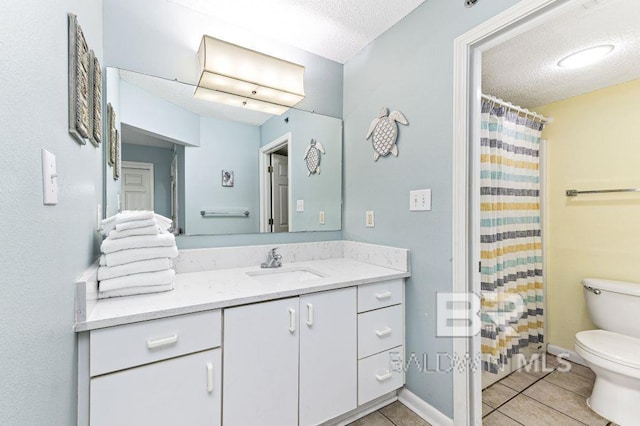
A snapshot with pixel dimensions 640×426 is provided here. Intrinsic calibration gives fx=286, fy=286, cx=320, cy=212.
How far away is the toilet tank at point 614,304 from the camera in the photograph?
1851mm

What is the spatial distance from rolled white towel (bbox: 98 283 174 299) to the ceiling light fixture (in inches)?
104

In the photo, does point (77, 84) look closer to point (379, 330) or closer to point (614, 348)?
point (379, 330)

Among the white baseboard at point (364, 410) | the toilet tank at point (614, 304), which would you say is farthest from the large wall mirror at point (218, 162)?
the toilet tank at point (614, 304)

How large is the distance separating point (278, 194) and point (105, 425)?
141 centimetres

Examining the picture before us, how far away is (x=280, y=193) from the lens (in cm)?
201

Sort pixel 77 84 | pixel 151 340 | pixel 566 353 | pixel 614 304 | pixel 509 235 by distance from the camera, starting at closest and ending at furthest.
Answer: pixel 77 84
pixel 151 340
pixel 614 304
pixel 509 235
pixel 566 353

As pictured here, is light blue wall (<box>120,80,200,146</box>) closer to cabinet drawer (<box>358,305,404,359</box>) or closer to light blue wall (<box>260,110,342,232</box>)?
light blue wall (<box>260,110,342,232</box>)

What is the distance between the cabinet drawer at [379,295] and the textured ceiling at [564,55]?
153 centimetres

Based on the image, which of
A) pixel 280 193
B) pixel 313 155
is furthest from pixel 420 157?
pixel 280 193

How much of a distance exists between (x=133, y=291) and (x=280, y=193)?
3.51 ft

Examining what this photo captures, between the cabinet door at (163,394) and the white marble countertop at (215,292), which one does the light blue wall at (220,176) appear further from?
the cabinet door at (163,394)

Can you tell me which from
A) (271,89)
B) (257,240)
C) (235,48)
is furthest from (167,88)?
(257,240)

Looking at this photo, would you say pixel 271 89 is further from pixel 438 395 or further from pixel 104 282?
pixel 438 395

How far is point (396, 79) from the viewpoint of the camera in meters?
1.79
